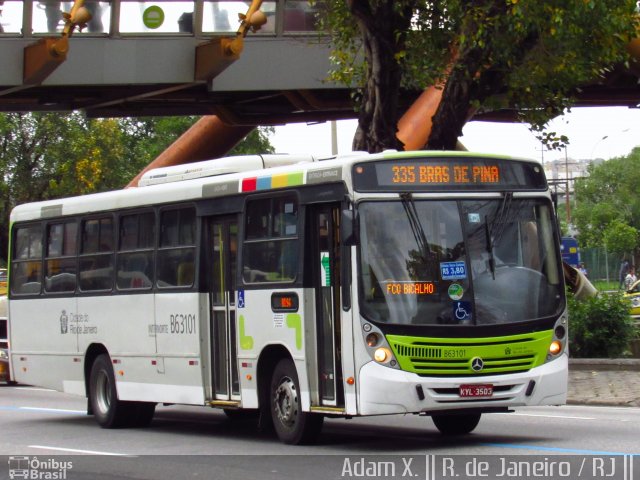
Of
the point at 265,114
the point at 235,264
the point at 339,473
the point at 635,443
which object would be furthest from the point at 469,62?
the point at 265,114

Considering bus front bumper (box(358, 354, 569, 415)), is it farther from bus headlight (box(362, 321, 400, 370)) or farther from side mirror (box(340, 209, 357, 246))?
side mirror (box(340, 209, 357, 246))

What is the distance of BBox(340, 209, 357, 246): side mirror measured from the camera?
13.1 m

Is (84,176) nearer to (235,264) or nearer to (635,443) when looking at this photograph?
(235,264)

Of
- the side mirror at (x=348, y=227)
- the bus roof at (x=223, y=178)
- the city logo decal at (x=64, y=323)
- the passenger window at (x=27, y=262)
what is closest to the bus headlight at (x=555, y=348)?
the bus roof at (x=223, y=178)

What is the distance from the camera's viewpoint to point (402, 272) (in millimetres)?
13156

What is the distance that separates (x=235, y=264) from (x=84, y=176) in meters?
32.3

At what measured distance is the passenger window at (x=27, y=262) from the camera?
19.8 meters

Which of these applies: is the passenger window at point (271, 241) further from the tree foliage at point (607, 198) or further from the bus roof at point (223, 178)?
the tree foliage at point (607, 198)

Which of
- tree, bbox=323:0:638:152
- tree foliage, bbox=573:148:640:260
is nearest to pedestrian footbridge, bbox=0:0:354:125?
tree, bbox=323:0:638:152

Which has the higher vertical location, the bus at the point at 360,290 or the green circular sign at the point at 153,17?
the green circular sign at the point at 153,17

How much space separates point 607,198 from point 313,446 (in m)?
101

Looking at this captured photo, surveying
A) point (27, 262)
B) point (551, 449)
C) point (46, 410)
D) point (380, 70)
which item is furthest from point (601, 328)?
point (551, 449)

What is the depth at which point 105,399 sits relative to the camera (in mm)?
18078

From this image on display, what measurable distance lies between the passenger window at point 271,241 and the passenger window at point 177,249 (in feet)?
4.21
